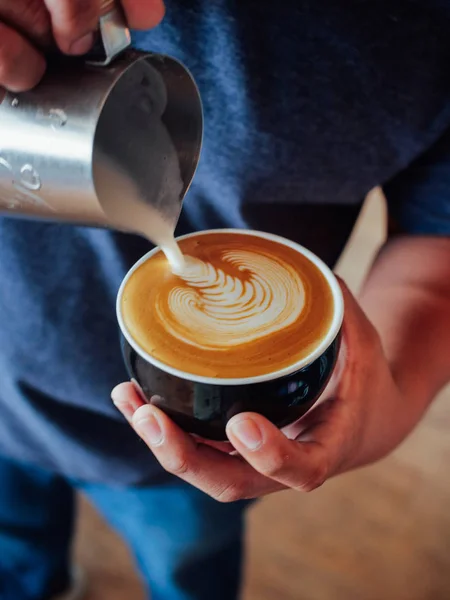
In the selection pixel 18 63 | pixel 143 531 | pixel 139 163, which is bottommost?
pixel 143 531

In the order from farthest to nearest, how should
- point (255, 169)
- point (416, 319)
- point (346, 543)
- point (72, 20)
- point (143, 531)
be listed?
point (346, 543) < point (143, 531) < point (416, 319) < point (255, 169) < point (72, 20)

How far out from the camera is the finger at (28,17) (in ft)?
1.14

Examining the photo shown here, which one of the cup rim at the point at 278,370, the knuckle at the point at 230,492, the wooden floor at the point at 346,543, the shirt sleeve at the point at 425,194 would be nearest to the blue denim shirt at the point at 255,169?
the shirt sleeve at the point at 425,194

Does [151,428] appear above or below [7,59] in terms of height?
below

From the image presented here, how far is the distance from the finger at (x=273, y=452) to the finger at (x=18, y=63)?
25 cm

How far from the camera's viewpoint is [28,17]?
1.16 ft

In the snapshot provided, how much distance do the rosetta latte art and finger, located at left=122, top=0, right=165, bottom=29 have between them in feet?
0.73

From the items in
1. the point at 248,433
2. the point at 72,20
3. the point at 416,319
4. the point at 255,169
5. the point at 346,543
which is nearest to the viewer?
the point at 72,20

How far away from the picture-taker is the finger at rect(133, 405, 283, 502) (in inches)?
19.4

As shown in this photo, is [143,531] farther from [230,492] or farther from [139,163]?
[139,163]

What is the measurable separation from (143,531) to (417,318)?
447 mm

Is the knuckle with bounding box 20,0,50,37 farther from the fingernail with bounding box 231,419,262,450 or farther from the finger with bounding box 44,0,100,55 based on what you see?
the fingernail with bounding box 231,419,262,450

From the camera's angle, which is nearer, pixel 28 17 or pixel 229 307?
pixel 28 17

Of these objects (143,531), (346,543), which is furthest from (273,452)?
(346,543)
